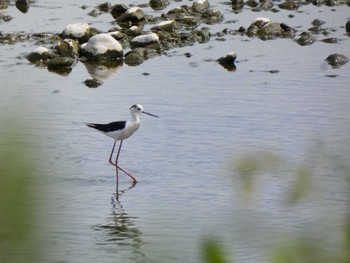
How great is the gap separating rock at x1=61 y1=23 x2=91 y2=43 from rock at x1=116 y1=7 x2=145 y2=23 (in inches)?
114

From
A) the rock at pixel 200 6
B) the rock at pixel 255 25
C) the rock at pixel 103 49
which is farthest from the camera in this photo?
the rock at pixel 200 6

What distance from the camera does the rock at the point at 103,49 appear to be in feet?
75.8

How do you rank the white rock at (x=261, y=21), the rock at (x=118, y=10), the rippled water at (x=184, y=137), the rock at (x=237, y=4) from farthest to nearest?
the rock at (x=237, y=4), the rock at (x=118, y=10), the white rock at (x=261, y=21), the rippled water at (x=184, y=137)

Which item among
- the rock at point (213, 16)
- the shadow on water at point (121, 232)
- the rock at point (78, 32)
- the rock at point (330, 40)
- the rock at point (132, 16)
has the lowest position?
the rock at point (213, 16)

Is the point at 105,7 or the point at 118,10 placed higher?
the point at 118,10

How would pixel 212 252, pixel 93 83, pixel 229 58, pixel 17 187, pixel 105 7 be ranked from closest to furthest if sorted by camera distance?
pixel 212 252, pixel 17 187, pixel 93 83, pixel 229 58, pixel 105 7

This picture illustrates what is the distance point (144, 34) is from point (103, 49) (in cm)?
250

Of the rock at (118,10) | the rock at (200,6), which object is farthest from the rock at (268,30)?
the rock at (118,10)

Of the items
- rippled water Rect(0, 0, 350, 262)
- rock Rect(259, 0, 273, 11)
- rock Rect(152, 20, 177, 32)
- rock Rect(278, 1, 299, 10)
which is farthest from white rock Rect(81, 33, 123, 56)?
rock Rect(278, 1, 299, 10)

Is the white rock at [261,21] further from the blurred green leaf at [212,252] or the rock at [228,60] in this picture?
the blurred green leaf at [212,252]

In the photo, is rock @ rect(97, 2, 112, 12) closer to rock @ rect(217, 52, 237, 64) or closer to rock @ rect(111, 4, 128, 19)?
rock @ rect(111, 4, 128, 19)

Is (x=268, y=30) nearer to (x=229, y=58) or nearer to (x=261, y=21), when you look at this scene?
(x=261, y=21)

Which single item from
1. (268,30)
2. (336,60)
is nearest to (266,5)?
(268,30)

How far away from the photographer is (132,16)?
27.2 metres
